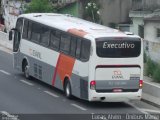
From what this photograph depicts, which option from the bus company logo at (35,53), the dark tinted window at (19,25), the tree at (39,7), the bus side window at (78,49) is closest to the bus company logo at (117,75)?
the bus side window at (78,49)

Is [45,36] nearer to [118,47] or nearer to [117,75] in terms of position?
[118,47]

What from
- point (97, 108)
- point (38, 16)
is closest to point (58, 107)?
point (97, 108)

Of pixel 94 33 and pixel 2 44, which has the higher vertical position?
pixel 94 33

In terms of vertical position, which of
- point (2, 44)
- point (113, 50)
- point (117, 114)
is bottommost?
point (2, 44)

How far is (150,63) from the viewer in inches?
1307

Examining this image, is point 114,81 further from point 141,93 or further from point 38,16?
point 38,16

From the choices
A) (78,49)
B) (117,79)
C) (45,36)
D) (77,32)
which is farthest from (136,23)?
(117,79)

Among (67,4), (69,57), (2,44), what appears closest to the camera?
(69,57)

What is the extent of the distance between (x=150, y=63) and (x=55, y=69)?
571 centimetres

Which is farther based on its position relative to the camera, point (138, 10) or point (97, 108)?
point (138, 10)

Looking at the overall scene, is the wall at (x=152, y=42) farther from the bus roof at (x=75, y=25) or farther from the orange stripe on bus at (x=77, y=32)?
the orange stripe on bus at (x=77, y=32)

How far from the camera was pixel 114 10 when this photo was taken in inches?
2090

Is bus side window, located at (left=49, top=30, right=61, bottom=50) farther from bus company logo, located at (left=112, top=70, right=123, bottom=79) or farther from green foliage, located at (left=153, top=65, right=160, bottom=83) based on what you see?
green foliage, located at (left=153, top=65, right=160, bottom=83)

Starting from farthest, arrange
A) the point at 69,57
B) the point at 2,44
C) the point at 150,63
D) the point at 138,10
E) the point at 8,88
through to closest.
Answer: the point at 138,10
the point at 2,44
the point at 150,63
the point at 8,88
the point at 69,57
